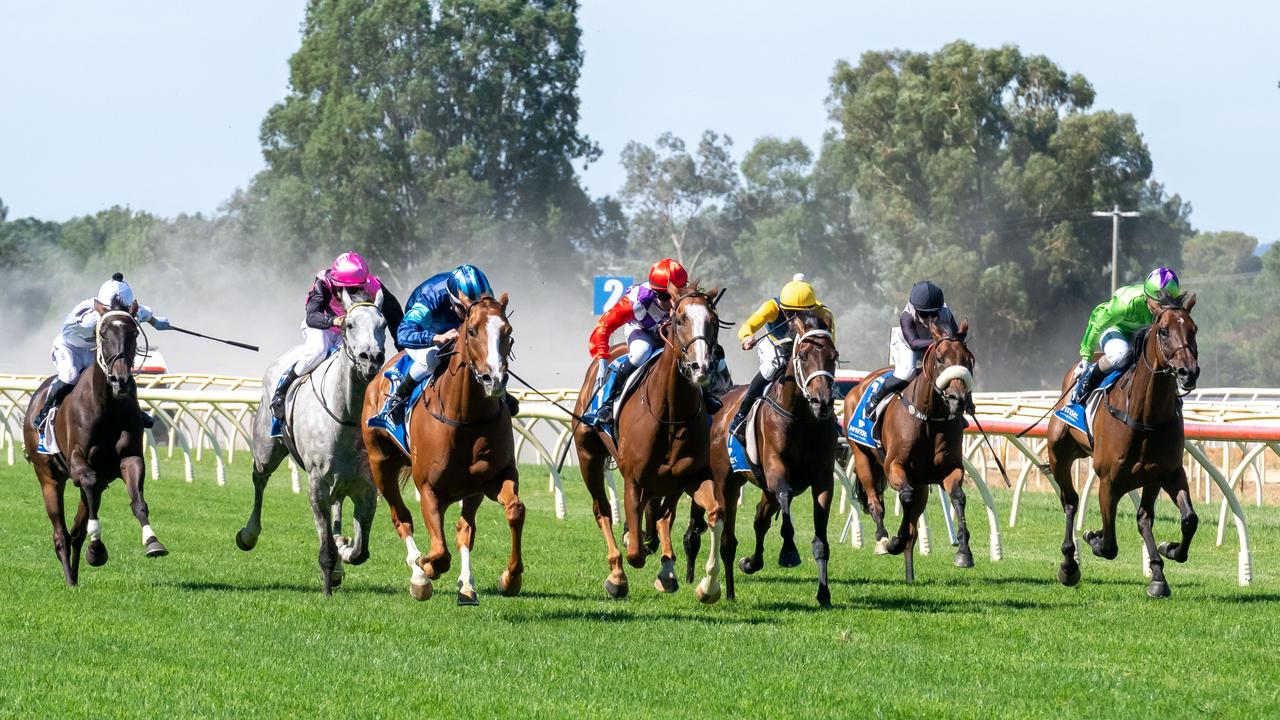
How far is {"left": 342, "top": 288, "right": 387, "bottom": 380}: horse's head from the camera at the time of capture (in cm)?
1003

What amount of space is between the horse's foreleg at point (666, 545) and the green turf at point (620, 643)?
0.16m

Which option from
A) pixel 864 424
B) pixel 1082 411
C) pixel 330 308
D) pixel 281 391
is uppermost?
pixel 330 308

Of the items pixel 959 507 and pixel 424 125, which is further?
pixel 424 125

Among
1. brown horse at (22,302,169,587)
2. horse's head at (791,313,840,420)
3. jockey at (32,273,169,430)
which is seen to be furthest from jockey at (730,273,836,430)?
jockey at (32,273,169,430)

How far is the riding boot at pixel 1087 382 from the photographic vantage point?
11503 millimetres

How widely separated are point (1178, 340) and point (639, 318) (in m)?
3.26

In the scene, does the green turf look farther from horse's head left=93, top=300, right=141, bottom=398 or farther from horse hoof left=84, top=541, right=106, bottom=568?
horse's head left=93, top=300, right=141, bottom=398

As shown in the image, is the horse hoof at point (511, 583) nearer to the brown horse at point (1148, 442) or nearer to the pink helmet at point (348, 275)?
the pink helmet at point (348, 275)

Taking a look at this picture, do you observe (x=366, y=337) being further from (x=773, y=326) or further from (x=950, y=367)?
(x=950, y=367)

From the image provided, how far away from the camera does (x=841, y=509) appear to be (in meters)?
17.9

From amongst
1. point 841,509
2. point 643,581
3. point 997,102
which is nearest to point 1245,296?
point 997,102

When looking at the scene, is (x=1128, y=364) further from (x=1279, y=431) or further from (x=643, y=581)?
(x=643, y=581)

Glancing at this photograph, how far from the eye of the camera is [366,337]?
10055 mm

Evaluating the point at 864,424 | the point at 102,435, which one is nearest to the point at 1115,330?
the point at 864,424
